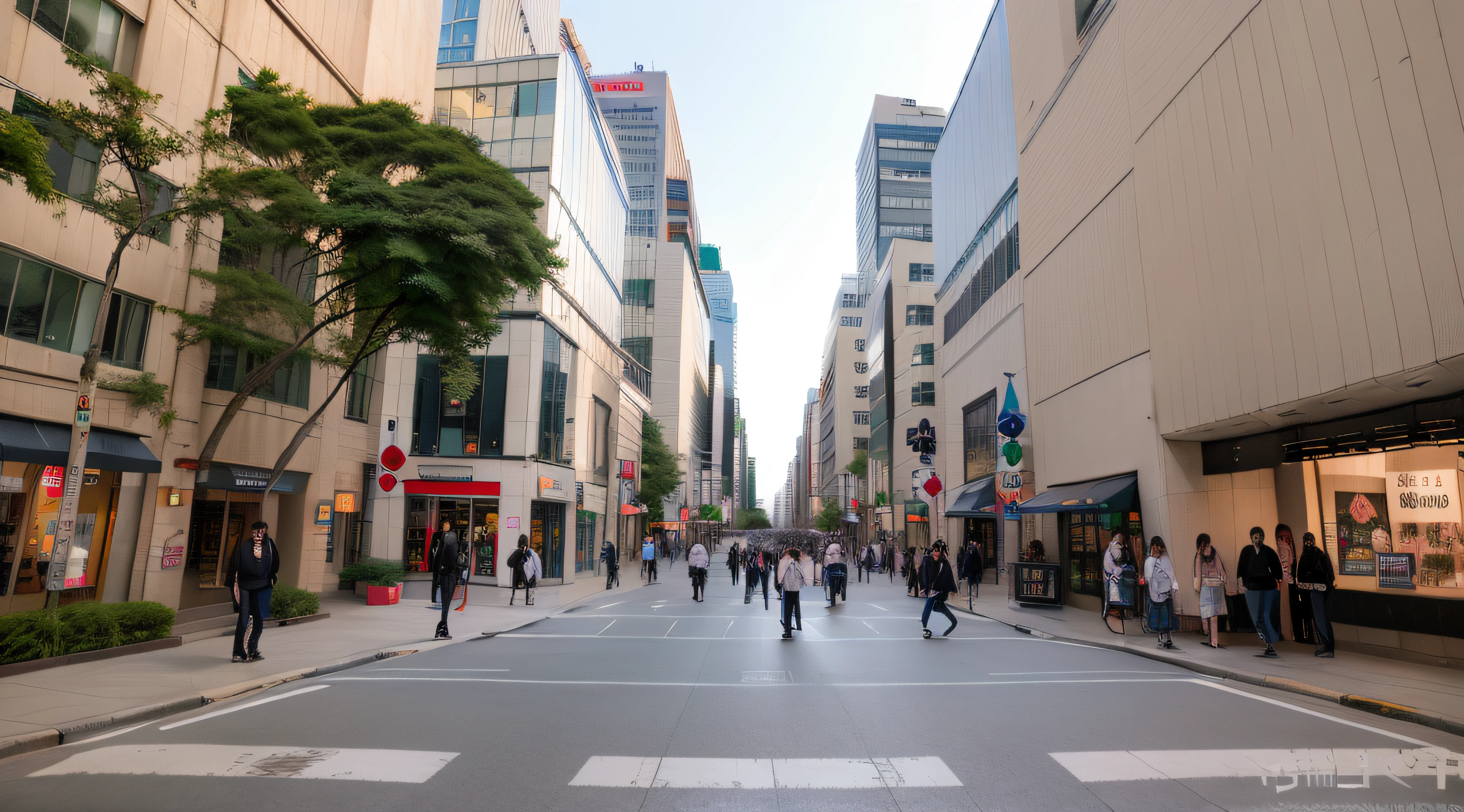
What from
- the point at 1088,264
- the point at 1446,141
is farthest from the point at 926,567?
the point at 1446,141

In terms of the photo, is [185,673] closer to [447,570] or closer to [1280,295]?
[447,570]

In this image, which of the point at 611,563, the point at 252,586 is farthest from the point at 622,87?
the point at 252,586

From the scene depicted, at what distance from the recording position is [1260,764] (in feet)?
20.0

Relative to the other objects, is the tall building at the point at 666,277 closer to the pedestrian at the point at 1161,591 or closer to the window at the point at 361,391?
the window at the point at 361,391

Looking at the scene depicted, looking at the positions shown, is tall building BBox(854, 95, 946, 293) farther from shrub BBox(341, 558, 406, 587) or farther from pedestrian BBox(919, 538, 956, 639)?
pedestrian BBox(919, 538, 956, 639)

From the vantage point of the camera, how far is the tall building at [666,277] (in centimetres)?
9388

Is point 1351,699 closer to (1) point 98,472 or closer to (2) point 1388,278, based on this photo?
(2) point 1388,278

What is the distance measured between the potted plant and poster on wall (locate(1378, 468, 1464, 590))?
23.0 m

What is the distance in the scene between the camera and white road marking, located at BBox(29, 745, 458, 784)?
229 inches

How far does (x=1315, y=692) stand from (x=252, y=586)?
1439 centimetres

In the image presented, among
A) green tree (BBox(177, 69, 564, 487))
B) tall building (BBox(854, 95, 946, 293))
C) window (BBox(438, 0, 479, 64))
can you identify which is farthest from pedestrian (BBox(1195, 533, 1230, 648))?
tall building (BBox(854, 95, 946, 293))

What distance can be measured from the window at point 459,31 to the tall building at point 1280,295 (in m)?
58.4

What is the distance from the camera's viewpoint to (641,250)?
308 ft

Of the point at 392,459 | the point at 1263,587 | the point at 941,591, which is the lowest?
the point at 941,591
